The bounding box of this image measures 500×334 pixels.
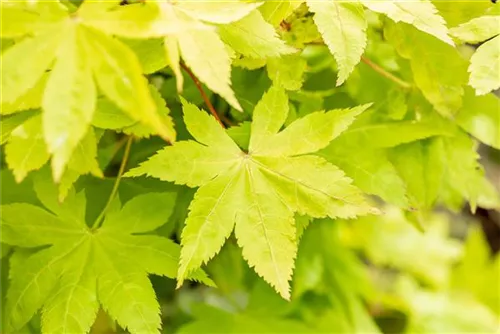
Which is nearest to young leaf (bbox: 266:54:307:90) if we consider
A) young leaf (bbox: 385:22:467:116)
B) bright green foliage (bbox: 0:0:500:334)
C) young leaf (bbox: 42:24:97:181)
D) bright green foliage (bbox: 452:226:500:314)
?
bright green foliage (bbox: 0:0:500:334)

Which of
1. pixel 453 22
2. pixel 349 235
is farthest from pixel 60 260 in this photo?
pixel 349 235

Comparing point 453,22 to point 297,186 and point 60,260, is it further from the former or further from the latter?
point 60,260

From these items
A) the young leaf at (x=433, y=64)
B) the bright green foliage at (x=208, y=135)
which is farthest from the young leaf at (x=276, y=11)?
the young leaf at (x=433, y=64)

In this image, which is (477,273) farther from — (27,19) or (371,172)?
(27,19)

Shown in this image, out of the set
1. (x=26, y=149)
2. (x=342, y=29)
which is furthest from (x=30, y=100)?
(x=342, y=29)

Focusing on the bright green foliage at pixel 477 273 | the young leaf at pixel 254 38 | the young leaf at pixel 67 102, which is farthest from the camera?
the bright green foliage at pixel 477 273

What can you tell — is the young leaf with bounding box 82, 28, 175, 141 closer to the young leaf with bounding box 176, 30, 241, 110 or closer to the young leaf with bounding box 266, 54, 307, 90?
the young leaf with bounding box 176, 30, 241, 110

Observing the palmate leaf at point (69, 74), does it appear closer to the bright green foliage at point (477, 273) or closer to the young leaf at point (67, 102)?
the young leaf at point (67, 102)
